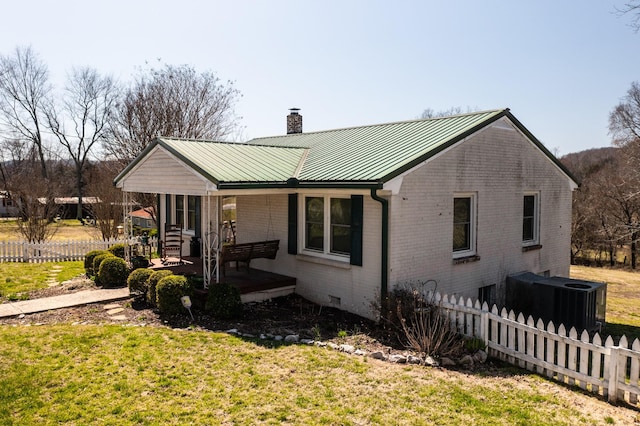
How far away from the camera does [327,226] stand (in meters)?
11.1

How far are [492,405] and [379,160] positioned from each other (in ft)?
18.8

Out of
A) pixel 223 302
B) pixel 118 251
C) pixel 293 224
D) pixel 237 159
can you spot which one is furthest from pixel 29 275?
pixel 293 224

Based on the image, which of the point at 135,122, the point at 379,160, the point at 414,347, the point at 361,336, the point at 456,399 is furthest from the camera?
the point at 135,122

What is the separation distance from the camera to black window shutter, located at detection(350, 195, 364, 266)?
10.1 m

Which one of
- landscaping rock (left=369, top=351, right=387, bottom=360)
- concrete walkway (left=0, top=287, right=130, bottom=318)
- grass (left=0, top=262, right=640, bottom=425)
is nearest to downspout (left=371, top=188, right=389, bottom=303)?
landscaping rock (left=369, top=351, right=387, bottom=360)

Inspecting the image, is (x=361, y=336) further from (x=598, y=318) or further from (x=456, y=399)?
(x=598, y=318)

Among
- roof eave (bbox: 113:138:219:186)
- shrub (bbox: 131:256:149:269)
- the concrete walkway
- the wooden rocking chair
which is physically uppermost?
roof eave (bbox: 113:138:219:186)

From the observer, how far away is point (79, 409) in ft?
19.2

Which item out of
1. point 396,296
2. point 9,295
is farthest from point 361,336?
point 9,295

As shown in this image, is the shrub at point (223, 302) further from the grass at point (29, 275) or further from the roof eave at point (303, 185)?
the grass at point (29, 275)

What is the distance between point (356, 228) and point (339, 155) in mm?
2638

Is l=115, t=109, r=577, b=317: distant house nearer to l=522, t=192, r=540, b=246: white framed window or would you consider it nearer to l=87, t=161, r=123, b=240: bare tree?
l=522, t=192, r=540, b=246: white framed window

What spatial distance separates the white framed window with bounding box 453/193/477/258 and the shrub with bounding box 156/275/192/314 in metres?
6.24

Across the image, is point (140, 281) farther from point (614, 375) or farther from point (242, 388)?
point (614, 375)
